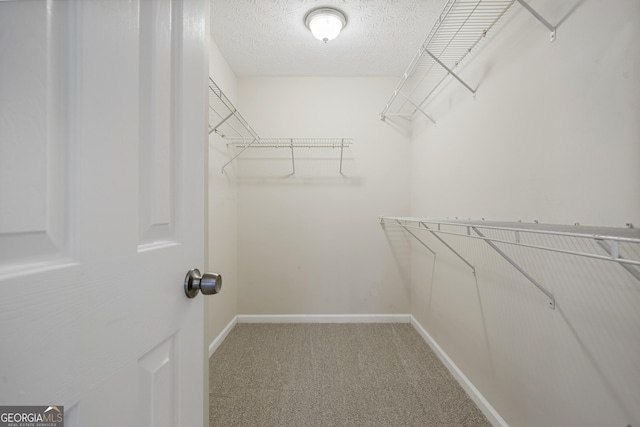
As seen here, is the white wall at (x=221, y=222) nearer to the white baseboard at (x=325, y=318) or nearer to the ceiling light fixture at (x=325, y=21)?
the white baseboard at (x=325, y=318)

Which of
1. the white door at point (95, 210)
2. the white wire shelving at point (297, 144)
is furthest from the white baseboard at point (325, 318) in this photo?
the white door at point (95, 210)

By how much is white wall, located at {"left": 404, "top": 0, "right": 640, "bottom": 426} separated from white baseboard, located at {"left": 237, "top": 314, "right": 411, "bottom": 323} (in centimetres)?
90

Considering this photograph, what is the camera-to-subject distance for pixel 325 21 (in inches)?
67.5

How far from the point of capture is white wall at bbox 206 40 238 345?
2.00 m

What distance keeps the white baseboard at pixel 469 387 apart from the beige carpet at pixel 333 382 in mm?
33

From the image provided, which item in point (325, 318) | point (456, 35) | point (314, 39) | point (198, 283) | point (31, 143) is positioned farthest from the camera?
point (325, 318)

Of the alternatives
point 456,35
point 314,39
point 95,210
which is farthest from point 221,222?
point 456,35

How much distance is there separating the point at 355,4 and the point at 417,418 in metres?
2.47

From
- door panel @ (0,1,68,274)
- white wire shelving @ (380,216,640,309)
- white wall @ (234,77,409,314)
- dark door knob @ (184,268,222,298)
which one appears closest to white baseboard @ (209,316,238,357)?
white wall @ (234,77,409,314)

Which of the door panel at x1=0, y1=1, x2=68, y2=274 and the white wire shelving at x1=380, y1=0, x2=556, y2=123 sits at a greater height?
the white wire shelving at x1=380, y1=0, x2=556, y2=123

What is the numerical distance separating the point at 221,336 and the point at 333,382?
1.05 metres

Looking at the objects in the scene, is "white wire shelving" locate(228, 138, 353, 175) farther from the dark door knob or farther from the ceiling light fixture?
the dark door knob

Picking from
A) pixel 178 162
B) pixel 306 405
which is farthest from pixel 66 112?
pixel 306 405

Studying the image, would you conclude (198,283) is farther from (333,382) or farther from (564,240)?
(333,382)
